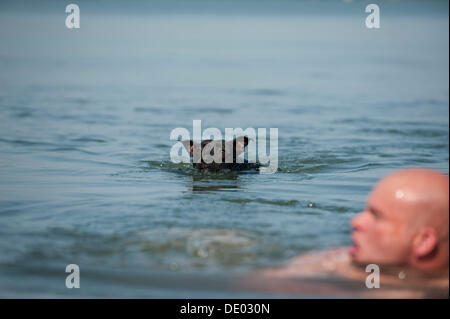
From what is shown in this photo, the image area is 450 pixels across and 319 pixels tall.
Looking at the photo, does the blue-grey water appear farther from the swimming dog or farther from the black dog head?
the black dog head

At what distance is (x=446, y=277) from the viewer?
434 cm

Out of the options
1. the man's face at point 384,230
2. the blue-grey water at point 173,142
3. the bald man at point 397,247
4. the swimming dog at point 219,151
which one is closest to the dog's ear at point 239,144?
the swimming dog at point 219,151

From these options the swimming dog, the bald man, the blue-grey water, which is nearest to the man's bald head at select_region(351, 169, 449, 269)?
the bald man

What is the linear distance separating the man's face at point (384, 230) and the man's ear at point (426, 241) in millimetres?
53

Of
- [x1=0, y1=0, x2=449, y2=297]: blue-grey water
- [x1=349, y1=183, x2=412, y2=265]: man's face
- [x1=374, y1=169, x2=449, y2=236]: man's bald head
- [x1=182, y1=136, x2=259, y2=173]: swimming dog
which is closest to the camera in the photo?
[x1=374, y1=169, x2=449, y2=236]: man's bald head

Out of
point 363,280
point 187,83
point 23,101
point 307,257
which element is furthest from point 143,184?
point 187,83

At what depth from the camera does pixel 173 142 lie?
12094 millimetres

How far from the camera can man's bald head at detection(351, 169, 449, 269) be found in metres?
4.08

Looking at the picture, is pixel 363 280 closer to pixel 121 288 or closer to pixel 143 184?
pixel 121 288

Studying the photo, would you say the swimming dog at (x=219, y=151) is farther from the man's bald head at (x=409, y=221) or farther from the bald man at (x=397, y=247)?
the man's bald head at (x=409, y=221)

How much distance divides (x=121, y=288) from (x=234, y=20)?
45095 millimetres

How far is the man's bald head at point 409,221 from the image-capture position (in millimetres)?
4082

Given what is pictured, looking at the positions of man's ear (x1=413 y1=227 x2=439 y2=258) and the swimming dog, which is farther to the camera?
the swimming dog

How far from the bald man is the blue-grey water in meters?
0.53
